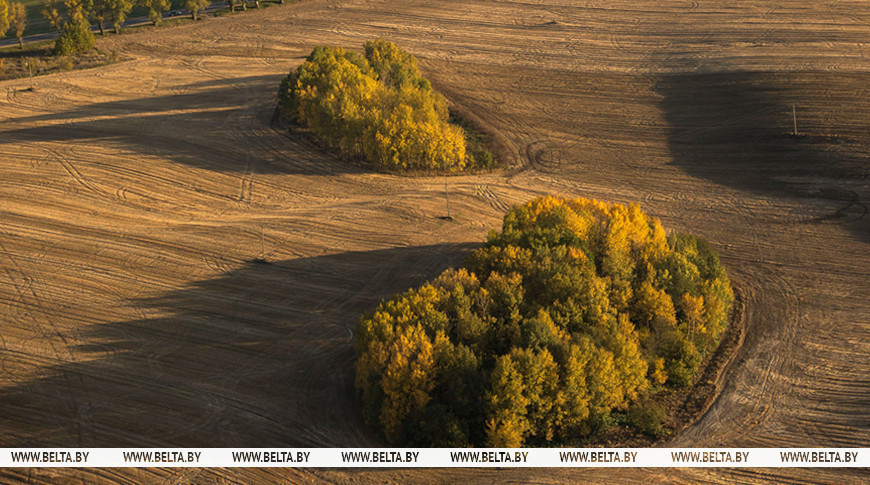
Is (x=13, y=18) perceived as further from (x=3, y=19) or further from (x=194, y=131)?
(x=194, y=131)

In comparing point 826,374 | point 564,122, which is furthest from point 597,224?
point 564,122

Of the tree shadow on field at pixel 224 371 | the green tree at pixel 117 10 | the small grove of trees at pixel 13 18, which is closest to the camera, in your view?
the tree shadow on field at pixel 224 371

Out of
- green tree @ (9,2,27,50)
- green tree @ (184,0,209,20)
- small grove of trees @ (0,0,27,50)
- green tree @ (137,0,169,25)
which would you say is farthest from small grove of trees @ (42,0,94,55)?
green tree @ (184,0,209,20)

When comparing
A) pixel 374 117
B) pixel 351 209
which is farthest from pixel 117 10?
pixel 351 209

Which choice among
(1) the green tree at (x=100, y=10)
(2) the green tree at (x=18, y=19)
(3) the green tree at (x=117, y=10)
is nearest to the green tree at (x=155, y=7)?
(3) the green tree at (x=117, y=10)

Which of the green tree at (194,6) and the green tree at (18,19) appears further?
the green tree at (194,6)

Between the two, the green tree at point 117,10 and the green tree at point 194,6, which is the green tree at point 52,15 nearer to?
the green tree at point 117,10

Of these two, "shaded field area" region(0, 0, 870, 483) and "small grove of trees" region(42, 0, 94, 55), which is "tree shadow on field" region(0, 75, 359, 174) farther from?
"small grove of trees" region(42, 0, 94, 55)
